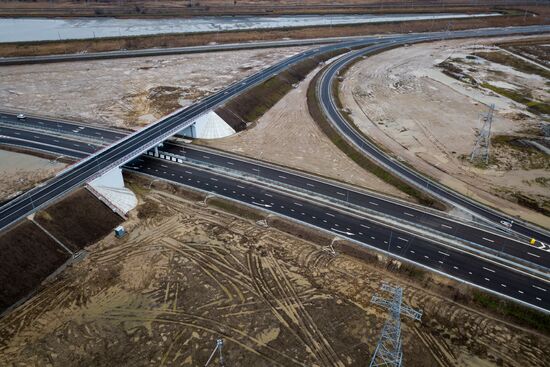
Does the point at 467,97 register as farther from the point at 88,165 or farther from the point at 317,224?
the point at 88,165

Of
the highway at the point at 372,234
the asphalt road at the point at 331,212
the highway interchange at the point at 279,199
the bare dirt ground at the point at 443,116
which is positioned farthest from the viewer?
the bare dirt ground at the point at 443,116

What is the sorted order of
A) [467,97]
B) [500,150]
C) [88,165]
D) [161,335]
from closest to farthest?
A: 1. [161,335]
2. [88,165]
3. [500,150]
4. [467,97]

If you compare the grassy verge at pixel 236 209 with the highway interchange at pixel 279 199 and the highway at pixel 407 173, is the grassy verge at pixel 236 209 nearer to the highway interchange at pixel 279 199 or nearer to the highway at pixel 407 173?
the highway interchange at pixel 279 199

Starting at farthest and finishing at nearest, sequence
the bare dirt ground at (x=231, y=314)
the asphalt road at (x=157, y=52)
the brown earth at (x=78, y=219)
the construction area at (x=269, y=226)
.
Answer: the asphalt road at (x=157, y=52)
the brown earth at (x=78, y=219)
the construction area at (x=269, y=226)
the bare dirt ground at (x=231, y=314)

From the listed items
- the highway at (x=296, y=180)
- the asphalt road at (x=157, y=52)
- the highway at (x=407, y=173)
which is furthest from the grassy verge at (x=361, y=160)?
the asphalt road at (x=157, y=52)

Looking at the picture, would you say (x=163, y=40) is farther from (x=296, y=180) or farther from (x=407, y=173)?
(x=407, y=173)

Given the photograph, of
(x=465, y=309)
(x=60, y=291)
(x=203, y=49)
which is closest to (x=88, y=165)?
(x=60, y=291)

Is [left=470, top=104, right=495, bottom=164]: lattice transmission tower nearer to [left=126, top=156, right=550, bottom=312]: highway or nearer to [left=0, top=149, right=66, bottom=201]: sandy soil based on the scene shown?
[left=126, top=156, right=550, bottom=312]: highway
